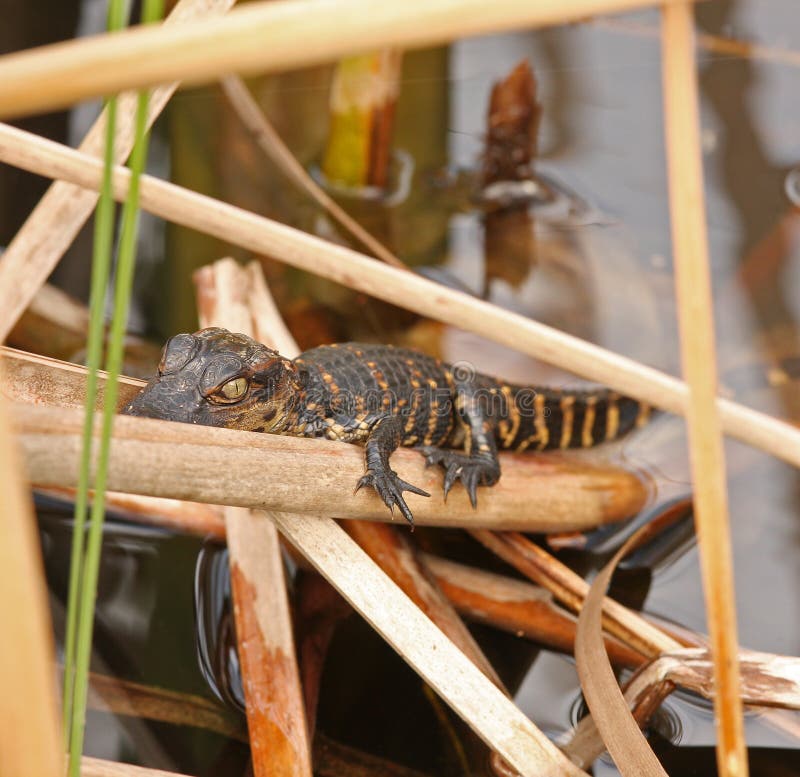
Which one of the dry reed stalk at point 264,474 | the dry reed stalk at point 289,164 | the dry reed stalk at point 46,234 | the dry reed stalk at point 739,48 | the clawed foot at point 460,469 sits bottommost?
the dry reed stalk at point 264,474

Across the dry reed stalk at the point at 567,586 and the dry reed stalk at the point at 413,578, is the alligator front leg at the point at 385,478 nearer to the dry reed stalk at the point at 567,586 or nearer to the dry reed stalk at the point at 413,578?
the dry reed stalk at the point at 413,578

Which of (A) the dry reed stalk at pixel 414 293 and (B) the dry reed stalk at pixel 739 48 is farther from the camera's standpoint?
(B) the dry reed stalk at pixel 739 48

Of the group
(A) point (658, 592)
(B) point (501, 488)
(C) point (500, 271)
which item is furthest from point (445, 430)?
(C) point (500, 271)

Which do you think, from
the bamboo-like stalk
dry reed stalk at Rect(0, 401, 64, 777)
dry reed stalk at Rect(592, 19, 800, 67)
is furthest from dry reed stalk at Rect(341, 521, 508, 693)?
dry reed stalk at Rect(592, 19, 800, 67)

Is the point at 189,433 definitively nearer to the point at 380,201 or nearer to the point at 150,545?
the point at 150,545

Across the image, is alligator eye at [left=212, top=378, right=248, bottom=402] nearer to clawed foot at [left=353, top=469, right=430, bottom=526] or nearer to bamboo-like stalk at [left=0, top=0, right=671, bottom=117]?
clawed foot at [left=353, top=469, right=430, bottom=526]

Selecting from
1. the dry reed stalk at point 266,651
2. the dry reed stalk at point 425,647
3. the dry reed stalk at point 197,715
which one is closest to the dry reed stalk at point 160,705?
the dry reed stalk at point 197,715
